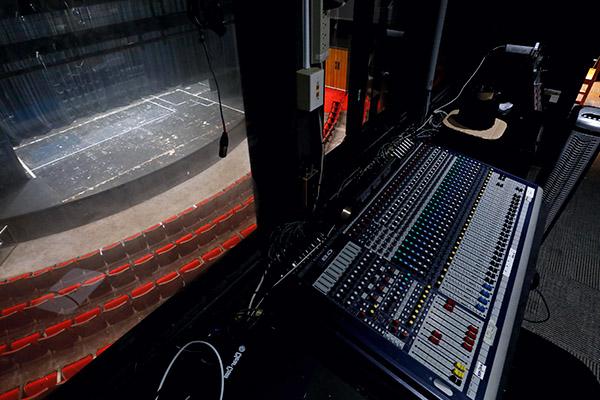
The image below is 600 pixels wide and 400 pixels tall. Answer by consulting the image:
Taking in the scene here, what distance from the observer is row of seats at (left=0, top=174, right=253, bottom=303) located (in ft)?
15.4

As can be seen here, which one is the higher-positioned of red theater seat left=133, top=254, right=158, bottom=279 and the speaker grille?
the speaker grille

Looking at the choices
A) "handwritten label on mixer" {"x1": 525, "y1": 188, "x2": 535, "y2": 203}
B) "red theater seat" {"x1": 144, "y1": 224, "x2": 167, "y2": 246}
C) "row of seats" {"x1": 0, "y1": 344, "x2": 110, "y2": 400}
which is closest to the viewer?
"handwritten label on mixer" {"x1": 525, "y1": 188, "x2": 535, "y2": 203}

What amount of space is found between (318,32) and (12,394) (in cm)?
439

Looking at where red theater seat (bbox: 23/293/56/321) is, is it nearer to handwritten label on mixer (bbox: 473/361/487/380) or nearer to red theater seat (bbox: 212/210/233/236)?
red theater seat (bbox: 212/210/233/236)

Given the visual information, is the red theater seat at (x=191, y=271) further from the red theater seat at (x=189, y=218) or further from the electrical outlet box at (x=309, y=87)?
the electrical outlet box at (x=309, y=87)

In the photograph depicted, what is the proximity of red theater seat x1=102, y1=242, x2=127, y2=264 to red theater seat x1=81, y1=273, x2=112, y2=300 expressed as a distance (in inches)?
23.9

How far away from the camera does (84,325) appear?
383 cm

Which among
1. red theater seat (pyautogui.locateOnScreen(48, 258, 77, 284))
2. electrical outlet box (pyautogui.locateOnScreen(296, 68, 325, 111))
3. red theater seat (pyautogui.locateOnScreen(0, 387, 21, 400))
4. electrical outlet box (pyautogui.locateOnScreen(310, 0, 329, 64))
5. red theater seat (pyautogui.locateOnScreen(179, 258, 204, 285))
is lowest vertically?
red theater seat (pyautogui.locateOnScreen(48, 258, 77, 284))

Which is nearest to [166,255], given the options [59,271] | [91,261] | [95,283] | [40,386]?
[95,283]

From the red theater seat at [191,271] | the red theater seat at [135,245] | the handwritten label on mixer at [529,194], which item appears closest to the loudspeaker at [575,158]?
the handwritten label on mixer at [529,194]

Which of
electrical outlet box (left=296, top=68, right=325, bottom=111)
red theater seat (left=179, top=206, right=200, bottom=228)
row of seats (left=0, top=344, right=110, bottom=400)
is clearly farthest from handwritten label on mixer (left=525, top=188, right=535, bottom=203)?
red theater seat (left=179, top=206, right=200, bottom=228)

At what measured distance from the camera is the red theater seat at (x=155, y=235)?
219 inches

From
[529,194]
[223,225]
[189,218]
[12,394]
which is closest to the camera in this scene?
[529,194]

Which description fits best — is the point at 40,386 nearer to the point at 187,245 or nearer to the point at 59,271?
the point at 59,271
